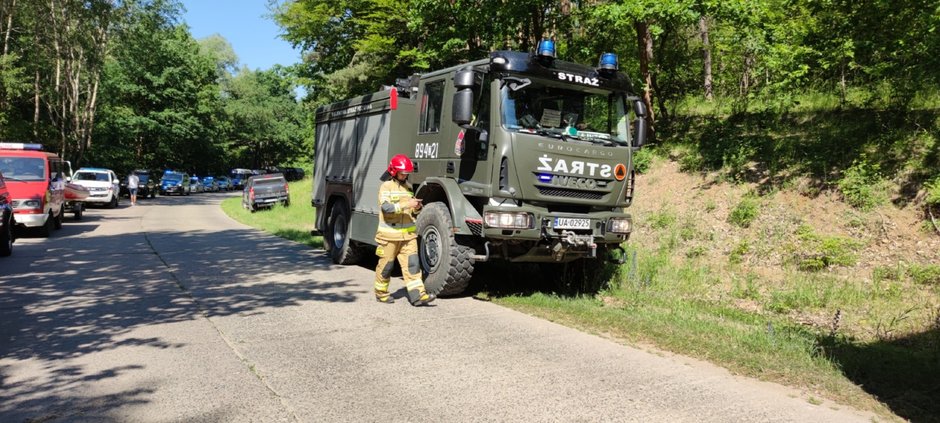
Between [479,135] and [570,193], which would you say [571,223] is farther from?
[479,135]

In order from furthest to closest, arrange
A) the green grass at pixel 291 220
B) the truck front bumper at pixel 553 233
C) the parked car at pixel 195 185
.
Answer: the parked car at pixel 195 185
the green grass at pixel 291 220
the truck front bumper at pixel 553 233

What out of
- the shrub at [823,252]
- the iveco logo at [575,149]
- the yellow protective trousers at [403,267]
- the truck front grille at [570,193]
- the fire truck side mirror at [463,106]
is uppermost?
the fire truck side mirror at [463,106]

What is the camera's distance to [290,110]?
6700 centimetres

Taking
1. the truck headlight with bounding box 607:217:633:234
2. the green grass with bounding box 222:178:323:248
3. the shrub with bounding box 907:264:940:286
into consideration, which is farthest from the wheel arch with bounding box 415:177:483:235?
the green grass with bounding box 222:178:323:248

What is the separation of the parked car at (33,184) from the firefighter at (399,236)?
34.8 ft

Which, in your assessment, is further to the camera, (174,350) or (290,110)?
(290,110)

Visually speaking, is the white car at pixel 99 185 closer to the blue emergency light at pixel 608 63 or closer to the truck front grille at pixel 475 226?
the truck front grille at pixel 475 226

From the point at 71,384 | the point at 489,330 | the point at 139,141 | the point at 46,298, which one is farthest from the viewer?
the point at 139,141

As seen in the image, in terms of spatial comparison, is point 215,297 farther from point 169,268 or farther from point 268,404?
point 268,404

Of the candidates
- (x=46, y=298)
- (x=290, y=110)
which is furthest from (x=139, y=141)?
(x=46, y=298)

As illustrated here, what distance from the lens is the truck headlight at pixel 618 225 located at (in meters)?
7.47

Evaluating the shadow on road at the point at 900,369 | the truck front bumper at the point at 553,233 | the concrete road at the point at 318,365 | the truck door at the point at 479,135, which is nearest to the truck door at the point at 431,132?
the truck door at the point at 479,135

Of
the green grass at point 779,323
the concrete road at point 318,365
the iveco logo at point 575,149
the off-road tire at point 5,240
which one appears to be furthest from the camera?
the off-road tire at point 5,240

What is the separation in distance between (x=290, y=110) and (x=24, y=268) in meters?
59.7
